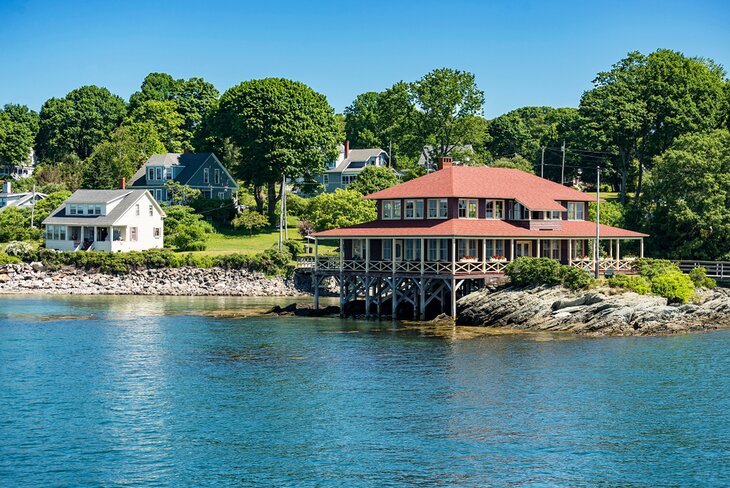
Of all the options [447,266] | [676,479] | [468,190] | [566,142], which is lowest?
[676,479]

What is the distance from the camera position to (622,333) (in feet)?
185

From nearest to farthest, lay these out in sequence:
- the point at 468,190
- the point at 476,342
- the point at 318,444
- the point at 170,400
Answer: the point at 318,444
the point at 170,400
the point at 476,342
the point at 468,190

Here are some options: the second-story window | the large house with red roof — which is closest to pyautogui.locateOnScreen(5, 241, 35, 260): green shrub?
the large house with red roof

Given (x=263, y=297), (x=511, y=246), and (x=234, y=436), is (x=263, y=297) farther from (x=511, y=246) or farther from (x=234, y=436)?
(x=234, y=436)

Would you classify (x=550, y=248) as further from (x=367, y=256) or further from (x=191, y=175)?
(x=191, y=175)

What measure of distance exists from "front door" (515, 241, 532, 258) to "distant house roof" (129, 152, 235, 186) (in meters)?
56.6

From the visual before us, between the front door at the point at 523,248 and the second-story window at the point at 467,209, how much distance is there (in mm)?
3347

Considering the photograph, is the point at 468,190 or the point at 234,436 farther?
the point at 468,190

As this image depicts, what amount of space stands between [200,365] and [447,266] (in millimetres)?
19538

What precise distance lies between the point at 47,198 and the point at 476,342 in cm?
6566

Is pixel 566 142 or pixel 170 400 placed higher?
pixel 566 142

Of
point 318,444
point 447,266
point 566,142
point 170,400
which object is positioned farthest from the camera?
point 566,142

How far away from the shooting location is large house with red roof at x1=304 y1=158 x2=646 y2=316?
62000mm

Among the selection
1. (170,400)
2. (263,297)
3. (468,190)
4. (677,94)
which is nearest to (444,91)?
(677,94)
